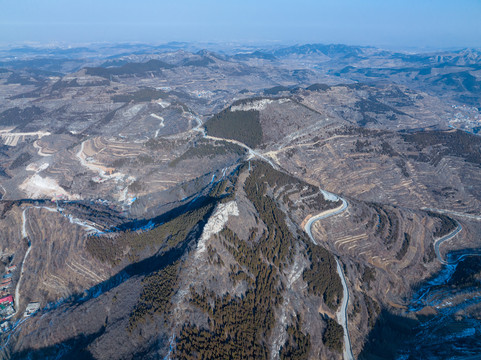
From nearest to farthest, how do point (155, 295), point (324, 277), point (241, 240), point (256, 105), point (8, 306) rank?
point (155, 295)
point (8, 306)
point (324, 277)
point (241, 240)
point (256, 105)

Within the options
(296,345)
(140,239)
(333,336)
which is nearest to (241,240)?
(296,345)

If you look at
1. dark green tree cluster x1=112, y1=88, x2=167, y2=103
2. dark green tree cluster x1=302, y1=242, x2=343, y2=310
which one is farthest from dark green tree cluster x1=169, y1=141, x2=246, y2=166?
dark green tree cluster x1=112, y1=88, x2=167, y2=103

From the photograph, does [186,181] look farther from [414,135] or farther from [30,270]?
[414,135]

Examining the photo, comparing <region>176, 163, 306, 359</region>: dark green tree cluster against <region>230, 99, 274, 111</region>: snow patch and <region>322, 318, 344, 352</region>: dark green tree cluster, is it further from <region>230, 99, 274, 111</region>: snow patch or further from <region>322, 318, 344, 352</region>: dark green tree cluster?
<region>230, 99, 274, 111</region>: snow patch

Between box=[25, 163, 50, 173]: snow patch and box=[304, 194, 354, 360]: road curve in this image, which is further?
box=[25, 163, 50, 173]: snow patch

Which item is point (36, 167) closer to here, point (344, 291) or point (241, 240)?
point (241, 240)

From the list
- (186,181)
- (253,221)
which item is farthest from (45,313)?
(186,181)
